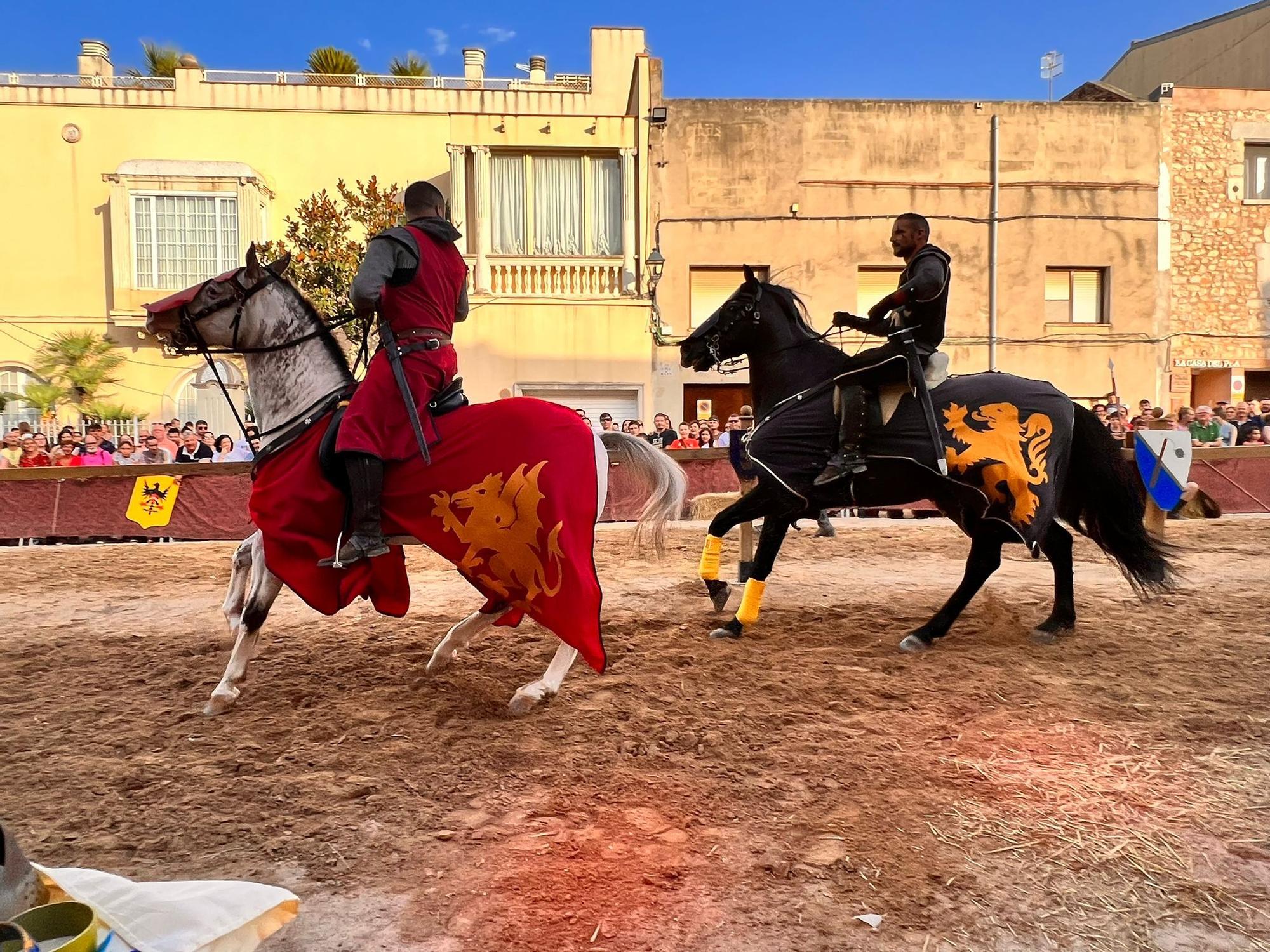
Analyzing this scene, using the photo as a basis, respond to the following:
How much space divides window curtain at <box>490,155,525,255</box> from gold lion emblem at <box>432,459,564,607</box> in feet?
49.5

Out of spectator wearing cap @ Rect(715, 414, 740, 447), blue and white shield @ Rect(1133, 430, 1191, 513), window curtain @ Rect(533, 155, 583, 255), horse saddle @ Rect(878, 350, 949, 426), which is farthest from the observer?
window curtain @ Rect(533, 155, 583, 255)

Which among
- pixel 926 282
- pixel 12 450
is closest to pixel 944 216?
pixel 926 282

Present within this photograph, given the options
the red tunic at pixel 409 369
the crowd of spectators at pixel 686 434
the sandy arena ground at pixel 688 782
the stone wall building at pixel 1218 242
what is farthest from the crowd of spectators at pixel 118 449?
the stone wall building at pixel 1218 242

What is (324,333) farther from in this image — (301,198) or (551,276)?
(301,198)

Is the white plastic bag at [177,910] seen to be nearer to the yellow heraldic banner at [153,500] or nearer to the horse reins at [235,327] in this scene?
the horse reins at [235,327]

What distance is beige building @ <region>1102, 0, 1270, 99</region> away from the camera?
71.1 ft

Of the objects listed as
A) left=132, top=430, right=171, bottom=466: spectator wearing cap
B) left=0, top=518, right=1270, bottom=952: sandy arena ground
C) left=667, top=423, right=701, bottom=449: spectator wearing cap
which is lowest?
left=0, top=518, right=1270, bottom=952: sandy arena ground

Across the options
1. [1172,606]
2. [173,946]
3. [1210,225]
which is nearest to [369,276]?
[173,946]

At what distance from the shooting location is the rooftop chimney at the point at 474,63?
63.0ft

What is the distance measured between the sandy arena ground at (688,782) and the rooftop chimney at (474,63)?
17251 millimetres

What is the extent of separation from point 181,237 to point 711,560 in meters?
17.1

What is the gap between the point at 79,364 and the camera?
16.8 m

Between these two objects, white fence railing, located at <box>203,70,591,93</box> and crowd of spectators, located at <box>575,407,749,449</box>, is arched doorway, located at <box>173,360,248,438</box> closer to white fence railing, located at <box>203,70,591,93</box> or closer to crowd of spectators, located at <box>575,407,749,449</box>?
white fence railing, located at <box>203,70,591,93</box>

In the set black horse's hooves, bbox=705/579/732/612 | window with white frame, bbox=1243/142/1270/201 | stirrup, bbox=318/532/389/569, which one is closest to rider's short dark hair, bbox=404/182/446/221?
stirrup, bbox=318/532/389/569
